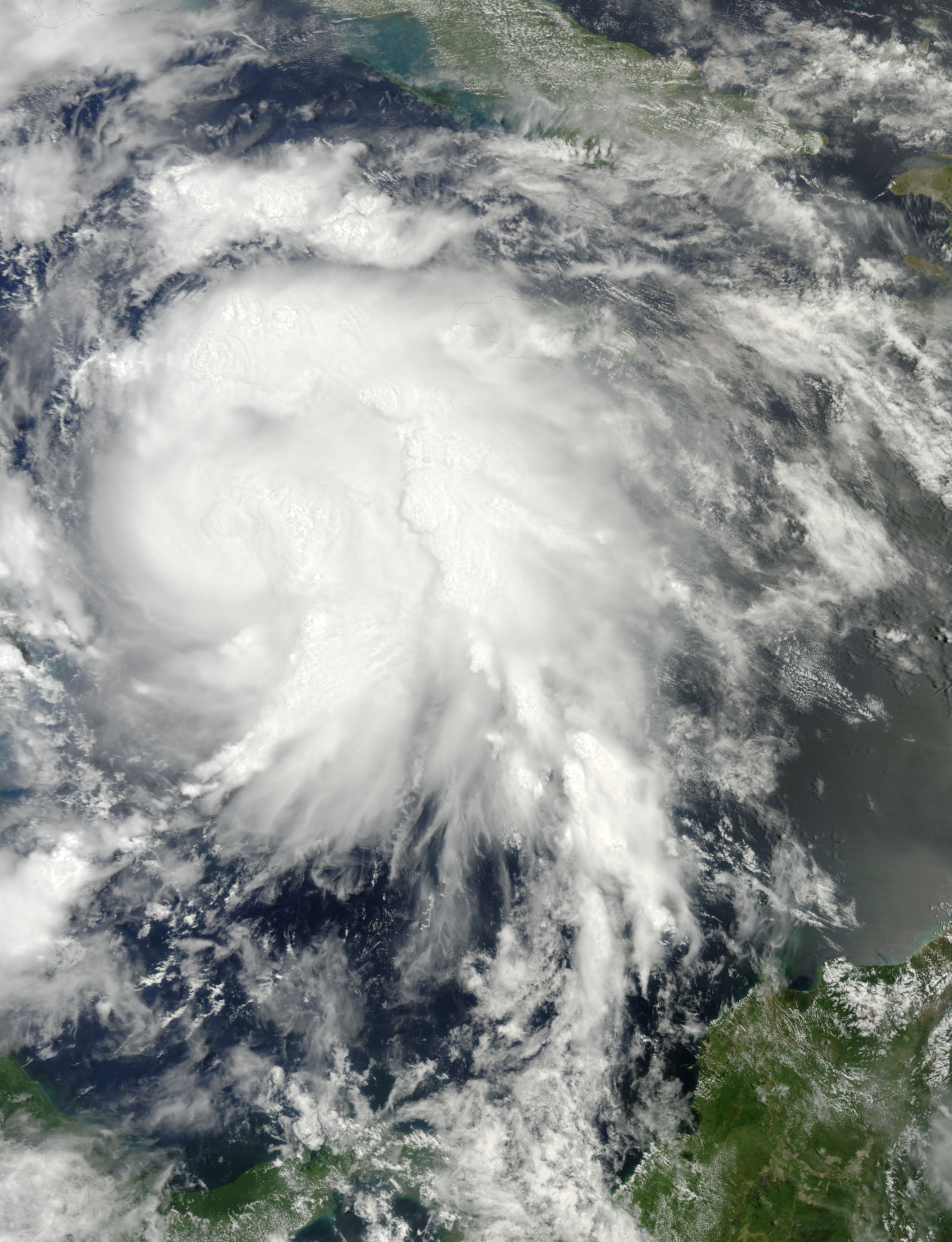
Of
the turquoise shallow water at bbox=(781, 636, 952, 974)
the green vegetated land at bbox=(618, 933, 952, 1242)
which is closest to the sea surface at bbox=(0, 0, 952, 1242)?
the turquoise shallow water at bbox=(781, 636, 952, 974)

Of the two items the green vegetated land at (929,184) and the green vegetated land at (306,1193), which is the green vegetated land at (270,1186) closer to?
the green vegetated land at (306,1193)

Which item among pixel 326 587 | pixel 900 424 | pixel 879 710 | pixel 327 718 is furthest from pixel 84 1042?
pixel 900 424

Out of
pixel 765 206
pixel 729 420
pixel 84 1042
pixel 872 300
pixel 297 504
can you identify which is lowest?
pixel 84 1042

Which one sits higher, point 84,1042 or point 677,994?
point 677,994

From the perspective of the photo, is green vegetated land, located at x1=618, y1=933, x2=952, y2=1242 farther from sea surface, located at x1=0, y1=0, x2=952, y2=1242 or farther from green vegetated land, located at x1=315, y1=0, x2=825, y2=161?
green vegetated land, located at x1=315, y1=0, x2=825, y2=161

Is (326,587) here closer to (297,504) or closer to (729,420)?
(297,504)

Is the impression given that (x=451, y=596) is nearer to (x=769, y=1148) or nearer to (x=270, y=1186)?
(x=270, y=1186)

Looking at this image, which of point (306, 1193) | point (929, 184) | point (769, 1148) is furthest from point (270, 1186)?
point (929, 184)
